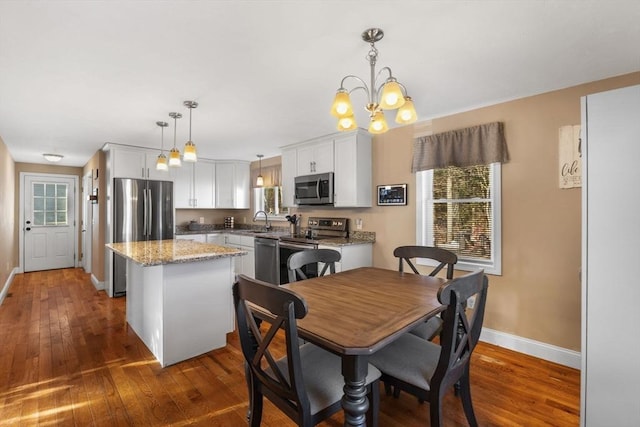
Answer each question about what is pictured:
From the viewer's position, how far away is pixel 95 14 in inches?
61.6

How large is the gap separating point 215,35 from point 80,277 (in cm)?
597

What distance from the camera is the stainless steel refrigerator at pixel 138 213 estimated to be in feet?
14.6

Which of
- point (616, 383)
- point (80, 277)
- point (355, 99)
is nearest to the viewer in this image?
point (616, 383)

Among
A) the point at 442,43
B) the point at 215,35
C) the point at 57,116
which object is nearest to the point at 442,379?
the point at 442,43

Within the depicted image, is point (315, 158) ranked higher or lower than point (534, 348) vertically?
higher

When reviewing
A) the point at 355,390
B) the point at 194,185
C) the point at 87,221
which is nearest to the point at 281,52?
the point at 355,390

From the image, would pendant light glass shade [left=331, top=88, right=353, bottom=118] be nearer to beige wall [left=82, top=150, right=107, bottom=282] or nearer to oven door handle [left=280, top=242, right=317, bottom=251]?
oven door handle [left=280, top=242, right=317, bottom=251]

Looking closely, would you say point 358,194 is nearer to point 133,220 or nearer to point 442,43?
point 442,43

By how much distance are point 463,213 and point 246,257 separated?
3329mm

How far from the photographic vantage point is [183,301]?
2.58 meters

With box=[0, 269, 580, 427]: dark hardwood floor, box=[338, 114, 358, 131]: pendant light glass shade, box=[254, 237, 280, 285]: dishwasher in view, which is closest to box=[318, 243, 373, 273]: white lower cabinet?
box=[254, 237, 280, 285]: dishwasher

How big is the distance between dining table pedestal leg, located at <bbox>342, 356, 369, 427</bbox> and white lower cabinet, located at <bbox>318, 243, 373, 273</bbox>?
2.24 meters

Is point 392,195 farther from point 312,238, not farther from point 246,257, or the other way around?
point 246,257

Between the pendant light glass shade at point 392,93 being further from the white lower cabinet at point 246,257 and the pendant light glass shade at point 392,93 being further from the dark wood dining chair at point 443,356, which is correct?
the white lower cabinet at point 246,257
